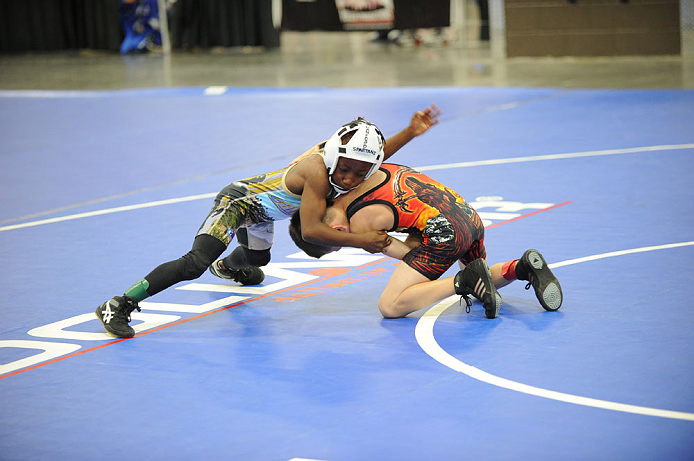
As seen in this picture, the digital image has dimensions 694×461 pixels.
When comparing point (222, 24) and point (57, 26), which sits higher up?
point (57, 26)

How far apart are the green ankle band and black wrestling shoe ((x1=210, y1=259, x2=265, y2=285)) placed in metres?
0.90

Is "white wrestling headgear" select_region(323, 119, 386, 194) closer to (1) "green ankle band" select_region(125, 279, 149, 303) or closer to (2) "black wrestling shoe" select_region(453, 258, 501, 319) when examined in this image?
(2) "black wrestling shoe" select_region(453, 258, 501, 319)

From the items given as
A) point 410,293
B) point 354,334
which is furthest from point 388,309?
point 354,334

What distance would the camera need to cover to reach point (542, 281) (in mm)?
5074

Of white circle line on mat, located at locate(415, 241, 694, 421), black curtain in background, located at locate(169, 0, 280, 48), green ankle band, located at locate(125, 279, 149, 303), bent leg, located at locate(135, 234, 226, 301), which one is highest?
black curtain in background, located at locate(169, 0, 280, 48)

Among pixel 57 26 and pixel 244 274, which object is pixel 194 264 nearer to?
pixel 244 274

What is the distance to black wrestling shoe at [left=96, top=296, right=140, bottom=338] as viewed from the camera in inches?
195

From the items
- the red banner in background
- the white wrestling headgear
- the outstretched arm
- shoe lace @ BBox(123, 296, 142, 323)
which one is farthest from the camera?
the red banner in background

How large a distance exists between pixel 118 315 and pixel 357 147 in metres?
1.48

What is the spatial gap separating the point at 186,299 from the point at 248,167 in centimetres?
421

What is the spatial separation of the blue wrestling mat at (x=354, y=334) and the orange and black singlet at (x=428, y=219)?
0.31 m

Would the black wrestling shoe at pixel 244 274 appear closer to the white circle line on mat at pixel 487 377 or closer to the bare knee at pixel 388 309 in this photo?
the bare knee at pixel 388 309

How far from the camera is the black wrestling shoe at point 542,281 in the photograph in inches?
200

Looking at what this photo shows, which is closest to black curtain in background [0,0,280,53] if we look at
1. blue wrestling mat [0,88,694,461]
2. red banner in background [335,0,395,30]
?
red banner in background [335,0,395,30]
